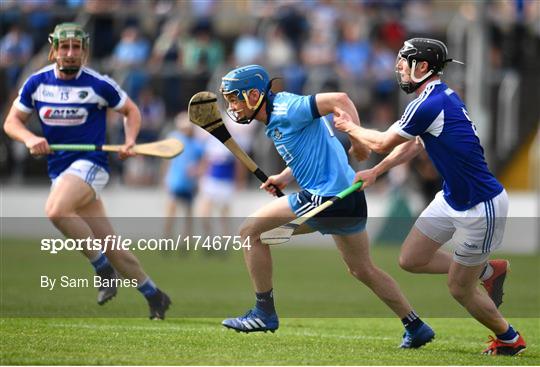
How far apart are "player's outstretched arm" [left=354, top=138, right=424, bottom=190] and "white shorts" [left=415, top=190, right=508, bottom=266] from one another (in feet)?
1.38

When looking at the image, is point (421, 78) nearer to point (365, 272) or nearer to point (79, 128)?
point (365, 272)

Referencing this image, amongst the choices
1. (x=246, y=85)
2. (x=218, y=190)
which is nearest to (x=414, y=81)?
(x=246, y=85)

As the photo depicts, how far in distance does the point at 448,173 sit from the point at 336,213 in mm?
886

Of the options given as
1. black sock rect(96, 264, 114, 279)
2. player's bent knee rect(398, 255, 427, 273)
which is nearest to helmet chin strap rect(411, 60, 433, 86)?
player's bent knee rect(398, 255, 427, 273)

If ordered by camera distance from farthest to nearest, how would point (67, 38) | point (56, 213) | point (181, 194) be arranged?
1. point (181, 194)
2. point (67, 38)
3. point (56, 213)

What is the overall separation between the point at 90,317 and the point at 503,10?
46.6 ft

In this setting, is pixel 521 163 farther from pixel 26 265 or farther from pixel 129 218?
pixel 26 265

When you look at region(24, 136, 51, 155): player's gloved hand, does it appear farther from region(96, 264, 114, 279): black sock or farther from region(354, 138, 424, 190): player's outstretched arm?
region(354, 138, 424, 190): player's outstretched arm

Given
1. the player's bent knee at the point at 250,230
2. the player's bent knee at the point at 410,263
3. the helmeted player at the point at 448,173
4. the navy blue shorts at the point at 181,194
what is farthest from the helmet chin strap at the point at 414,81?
the navy blue shorts at the point at 181,194

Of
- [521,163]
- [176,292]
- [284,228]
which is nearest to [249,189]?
[521,163]

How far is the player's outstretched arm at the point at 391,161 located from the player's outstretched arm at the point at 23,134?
2925 mm

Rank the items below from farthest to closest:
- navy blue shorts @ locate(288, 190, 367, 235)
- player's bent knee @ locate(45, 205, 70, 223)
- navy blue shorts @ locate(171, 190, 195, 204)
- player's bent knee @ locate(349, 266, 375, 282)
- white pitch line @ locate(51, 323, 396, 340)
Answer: navy blue shorts @ locate(171, 190, 195, 204)
player's bent knee @ locate(45, 205, 70, 223)
white pitch line @ locate(51, 323, 396, 340)
player's bent knee @ locate(349, 266, 375, 282)
navy blue shorts @ locate(288, 190, 367, 235)

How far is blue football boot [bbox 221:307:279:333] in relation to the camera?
8.85 m

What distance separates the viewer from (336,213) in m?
8.64
